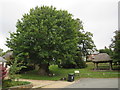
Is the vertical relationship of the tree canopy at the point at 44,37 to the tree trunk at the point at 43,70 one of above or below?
above

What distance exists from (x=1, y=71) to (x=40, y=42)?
945cm

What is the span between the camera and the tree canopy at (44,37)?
20.1 m

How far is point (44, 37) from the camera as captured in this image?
19969 millimetres

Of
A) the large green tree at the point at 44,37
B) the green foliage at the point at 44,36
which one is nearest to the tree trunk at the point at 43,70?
the large green tree at the point at 44,37

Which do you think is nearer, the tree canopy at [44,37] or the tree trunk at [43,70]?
the tree canopy at [44,37]

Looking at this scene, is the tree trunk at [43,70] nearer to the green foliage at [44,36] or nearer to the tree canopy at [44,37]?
the tree canopy at [44,37]

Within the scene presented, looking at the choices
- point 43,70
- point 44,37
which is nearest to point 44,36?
point 44,37

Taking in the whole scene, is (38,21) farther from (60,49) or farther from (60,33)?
(60,49)

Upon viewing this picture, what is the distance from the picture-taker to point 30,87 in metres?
12.4

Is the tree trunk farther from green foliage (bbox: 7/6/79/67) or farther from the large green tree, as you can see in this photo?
green foliage (bbox: 7/6/79/67)

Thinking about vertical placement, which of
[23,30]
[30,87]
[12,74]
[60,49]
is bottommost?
[30,87]

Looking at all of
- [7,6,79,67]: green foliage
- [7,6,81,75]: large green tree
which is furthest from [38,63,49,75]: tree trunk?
[7,6,79,67]: green foliage

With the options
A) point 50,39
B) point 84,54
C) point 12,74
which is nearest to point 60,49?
point 50,39

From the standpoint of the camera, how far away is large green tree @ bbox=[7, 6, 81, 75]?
65.8 feet
